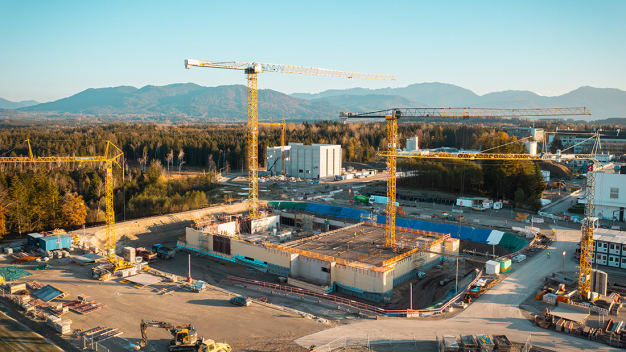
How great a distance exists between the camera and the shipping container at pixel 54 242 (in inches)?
1374

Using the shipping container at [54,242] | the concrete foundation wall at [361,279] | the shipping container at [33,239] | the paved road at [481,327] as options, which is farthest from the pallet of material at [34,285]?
the concrete foundation wall at [361,279]

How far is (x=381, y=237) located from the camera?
3903 centimetres

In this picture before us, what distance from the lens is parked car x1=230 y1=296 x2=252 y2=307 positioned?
2528 cm

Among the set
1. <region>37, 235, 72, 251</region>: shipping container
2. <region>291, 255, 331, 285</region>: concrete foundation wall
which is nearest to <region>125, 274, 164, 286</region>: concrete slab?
<region>37, 235, 72, 251</region>: shipping container

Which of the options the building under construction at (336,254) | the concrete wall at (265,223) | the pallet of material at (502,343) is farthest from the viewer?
the concrete wall at (265,223)

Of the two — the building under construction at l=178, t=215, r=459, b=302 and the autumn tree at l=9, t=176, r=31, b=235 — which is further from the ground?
the autumn tree at l=9, t=176, r=31, b=235

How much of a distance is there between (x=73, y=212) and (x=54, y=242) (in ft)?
37.3

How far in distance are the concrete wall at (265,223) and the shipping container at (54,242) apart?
1690 centimetres

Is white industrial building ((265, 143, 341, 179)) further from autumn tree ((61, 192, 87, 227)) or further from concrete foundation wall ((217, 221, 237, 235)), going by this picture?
autumn tree ((61, 192, 87, 227))

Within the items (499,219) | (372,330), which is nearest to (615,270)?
(499,219)

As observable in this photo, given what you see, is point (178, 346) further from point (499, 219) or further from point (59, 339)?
point (499, 219)

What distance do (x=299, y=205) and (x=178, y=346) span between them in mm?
35809

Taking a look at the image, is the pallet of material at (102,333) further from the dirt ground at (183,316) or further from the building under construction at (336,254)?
the building under construction at (336,254)

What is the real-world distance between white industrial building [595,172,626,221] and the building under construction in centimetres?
1946
